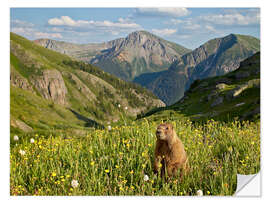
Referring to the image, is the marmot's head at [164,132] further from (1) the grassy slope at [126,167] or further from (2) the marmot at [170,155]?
(1) the grassy slope at [126,167]

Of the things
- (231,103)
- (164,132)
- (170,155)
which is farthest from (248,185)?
(231,103)

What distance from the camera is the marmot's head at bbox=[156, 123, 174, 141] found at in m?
5.01

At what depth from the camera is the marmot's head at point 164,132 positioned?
5007 millimetres

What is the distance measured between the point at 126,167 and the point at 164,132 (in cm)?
182

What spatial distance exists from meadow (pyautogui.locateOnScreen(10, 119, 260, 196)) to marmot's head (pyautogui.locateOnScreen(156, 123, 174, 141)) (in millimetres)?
865

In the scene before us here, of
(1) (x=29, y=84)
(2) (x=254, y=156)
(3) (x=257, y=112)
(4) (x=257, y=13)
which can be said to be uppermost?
(1) (x=29, y=84)

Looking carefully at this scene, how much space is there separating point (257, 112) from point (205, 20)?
15.0 ft

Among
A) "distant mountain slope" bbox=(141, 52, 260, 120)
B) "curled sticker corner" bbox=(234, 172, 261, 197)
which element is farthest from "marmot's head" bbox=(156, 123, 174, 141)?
"distant mountain slope" bbox=(141, 52, 260, 120)

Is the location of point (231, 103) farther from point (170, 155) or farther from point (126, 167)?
point (170, 155)

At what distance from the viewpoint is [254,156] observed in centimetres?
656

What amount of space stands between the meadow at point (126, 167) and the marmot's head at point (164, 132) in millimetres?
865

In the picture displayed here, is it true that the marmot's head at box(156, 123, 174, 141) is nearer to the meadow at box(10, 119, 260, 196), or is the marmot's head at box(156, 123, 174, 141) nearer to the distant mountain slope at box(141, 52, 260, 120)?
the meadow at box(10, 119, 260, 196)
